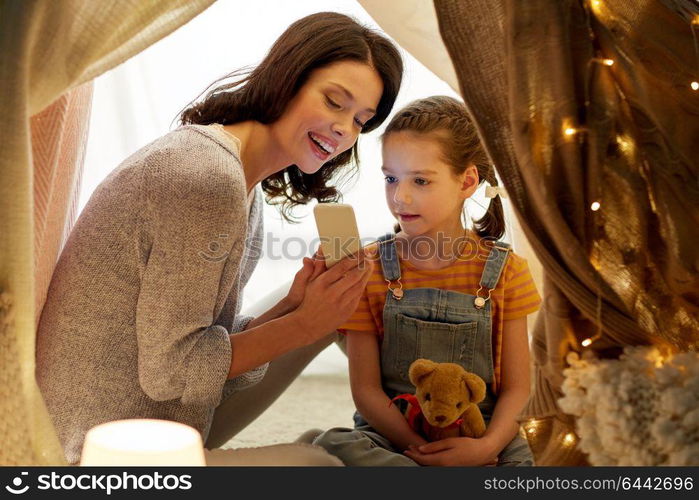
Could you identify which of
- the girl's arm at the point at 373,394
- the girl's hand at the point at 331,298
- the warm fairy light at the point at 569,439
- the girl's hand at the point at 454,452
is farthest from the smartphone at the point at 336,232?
the warm fairy light at the point at 569,439

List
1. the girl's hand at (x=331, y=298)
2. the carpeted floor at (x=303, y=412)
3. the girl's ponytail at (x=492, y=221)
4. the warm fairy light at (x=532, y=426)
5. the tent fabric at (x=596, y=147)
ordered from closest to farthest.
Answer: the tent fabric at (x=596, y=147) < the warm fairy light at (x=532, y=426) < the girl's hand at (x=331, y=298) < the girl's ponytail at (x=492, y=221) < the carpeted floor at (x=303, y=412)

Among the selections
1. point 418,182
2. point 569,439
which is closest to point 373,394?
point 418,182

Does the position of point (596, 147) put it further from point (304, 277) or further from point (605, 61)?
point (304, 277)

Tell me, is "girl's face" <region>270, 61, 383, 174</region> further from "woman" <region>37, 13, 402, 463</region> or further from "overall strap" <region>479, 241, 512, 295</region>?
"overall strap" <region>479, 241, 512, 295</region>

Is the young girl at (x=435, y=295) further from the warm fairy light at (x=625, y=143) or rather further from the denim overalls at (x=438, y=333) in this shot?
the warm fairy light at (x=625, y=143)

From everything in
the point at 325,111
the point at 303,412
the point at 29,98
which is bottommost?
the point at 303,412

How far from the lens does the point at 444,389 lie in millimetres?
1489

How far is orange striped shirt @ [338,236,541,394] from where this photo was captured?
168 centimetres

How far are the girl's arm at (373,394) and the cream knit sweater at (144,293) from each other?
14.8 inches

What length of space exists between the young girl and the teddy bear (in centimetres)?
6

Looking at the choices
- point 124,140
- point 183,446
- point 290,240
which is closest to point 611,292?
point 183,446

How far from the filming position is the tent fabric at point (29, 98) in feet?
3.29

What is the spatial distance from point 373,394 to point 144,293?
550 mm

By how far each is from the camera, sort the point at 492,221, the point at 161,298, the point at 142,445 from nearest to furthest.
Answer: the point at 142,445 → the point at 161,298 → the point at 492,221
